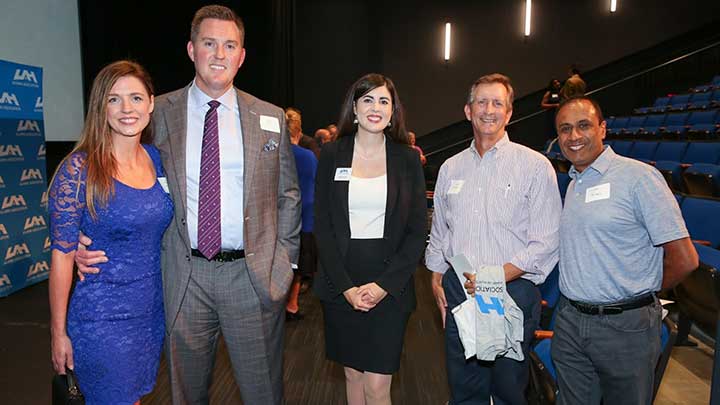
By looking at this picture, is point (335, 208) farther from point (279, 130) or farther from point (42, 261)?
point (42, 261)

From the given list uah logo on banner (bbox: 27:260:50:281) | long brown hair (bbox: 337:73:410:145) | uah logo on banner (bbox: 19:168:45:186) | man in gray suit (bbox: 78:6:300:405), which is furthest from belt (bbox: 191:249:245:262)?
uah logo on banner (bbox: 27:260:50:281)

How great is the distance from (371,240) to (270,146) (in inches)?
21.4

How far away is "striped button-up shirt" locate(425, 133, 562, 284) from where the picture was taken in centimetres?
192

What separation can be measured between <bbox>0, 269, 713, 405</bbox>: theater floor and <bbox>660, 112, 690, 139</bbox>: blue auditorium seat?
15.0ft

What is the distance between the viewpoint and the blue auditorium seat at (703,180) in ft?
14.2

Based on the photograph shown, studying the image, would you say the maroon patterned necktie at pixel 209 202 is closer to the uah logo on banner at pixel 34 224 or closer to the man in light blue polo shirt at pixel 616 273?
the man in light blue polo shirt at pixel 616 273

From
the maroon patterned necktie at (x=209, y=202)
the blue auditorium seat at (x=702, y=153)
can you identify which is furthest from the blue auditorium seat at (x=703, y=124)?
the maroon patterned necktie at (x=209, y=202)

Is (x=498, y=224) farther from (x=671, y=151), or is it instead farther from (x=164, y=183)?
(x=671, y=151)

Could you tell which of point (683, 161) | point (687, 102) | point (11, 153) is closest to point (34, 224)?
point (11, 153)

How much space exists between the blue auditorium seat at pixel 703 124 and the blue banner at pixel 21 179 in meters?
7.39

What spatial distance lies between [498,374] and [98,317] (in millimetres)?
1451

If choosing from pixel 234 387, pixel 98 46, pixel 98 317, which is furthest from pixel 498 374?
pixel 98 46

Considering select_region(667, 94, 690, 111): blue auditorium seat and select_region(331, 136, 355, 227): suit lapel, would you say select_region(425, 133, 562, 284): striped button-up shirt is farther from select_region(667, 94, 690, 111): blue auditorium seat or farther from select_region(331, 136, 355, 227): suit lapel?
select_region(667, 94, 690, 111): blue auditorium seat

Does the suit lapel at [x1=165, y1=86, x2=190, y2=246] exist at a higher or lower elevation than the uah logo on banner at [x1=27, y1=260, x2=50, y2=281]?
higher
